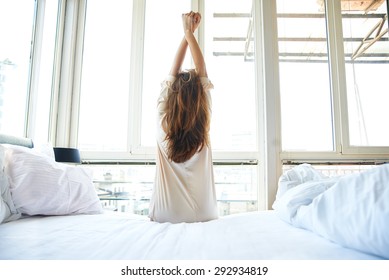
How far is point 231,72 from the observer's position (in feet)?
7.17

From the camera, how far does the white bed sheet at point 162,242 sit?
0.57m

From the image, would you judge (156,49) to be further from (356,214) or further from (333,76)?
(356,214)

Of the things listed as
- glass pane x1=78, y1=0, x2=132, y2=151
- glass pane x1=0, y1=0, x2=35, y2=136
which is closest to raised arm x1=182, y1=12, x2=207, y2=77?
glass pane x1=78, y1=0, x2=132, y2=151

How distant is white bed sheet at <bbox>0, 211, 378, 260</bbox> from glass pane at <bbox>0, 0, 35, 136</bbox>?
1108 mm

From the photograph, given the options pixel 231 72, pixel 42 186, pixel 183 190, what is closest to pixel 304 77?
pixel 231 72

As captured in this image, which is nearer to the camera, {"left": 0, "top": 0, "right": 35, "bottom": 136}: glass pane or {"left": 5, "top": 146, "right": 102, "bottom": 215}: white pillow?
{"left": 5, "top": 146, "right": 102, "bottom": 215}: white pillow

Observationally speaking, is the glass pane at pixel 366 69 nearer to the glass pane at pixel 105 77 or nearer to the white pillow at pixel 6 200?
the glass pane at pixel 105 77

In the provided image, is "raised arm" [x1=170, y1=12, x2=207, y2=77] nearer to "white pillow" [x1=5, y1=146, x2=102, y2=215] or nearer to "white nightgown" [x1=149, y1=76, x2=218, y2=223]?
"white nightgown" [x1=149, y1=76, x2=218, y2=223]

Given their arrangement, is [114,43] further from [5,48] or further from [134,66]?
[5,48]

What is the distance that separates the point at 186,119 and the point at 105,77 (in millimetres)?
Result: 1508

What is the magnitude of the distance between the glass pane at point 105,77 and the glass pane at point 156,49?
186mm

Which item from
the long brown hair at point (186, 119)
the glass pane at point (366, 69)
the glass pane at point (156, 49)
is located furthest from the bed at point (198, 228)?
the glass pane at point (366, 69)

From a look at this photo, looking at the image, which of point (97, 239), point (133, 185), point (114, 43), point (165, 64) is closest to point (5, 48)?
point (114, 43)

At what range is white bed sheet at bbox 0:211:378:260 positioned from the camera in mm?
573
